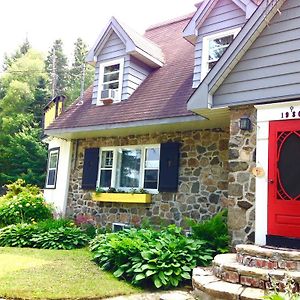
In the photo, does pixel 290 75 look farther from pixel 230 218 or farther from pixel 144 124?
pixel 144 124

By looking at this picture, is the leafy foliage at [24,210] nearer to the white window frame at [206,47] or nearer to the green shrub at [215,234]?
the green shrub at [215,234]

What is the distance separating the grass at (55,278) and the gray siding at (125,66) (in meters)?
4.91

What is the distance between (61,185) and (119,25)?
5214mm

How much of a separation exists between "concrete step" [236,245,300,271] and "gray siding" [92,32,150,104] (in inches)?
239

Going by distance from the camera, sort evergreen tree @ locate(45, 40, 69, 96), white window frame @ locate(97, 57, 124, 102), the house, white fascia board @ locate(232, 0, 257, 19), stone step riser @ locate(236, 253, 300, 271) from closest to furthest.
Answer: stone step riser @ locate(236, 253, 300, 271)
the house
white fascia board @ locate(232, 0, 257, 19)
white window frame @ locate(97, 57, 124, 102)
evergreen tree @ locate(45, 40, 69, 96)

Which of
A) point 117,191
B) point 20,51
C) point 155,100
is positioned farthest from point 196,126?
point 20,51

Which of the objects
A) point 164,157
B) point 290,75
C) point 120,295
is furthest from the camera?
point 164,157

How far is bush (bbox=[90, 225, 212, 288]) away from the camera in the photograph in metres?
5.37

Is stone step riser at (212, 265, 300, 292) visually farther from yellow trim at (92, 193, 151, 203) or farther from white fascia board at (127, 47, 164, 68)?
white fascia board at (127, 47, 164, 68)

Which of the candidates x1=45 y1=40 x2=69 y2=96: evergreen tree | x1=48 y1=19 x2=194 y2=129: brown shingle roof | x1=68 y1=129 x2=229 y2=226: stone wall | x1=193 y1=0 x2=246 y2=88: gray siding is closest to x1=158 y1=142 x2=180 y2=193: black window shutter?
x1=68 y1=129 x2=229 y2=226: stone wall

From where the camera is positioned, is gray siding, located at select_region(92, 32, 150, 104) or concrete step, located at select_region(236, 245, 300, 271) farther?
gray siding, located at select_region(92, 32, 150, 104)

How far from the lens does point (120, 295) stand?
4.89m

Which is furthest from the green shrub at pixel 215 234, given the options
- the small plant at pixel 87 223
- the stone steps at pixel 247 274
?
the small plant at pixel 87 223

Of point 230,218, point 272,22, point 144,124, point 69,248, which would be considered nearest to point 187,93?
point 144,124
